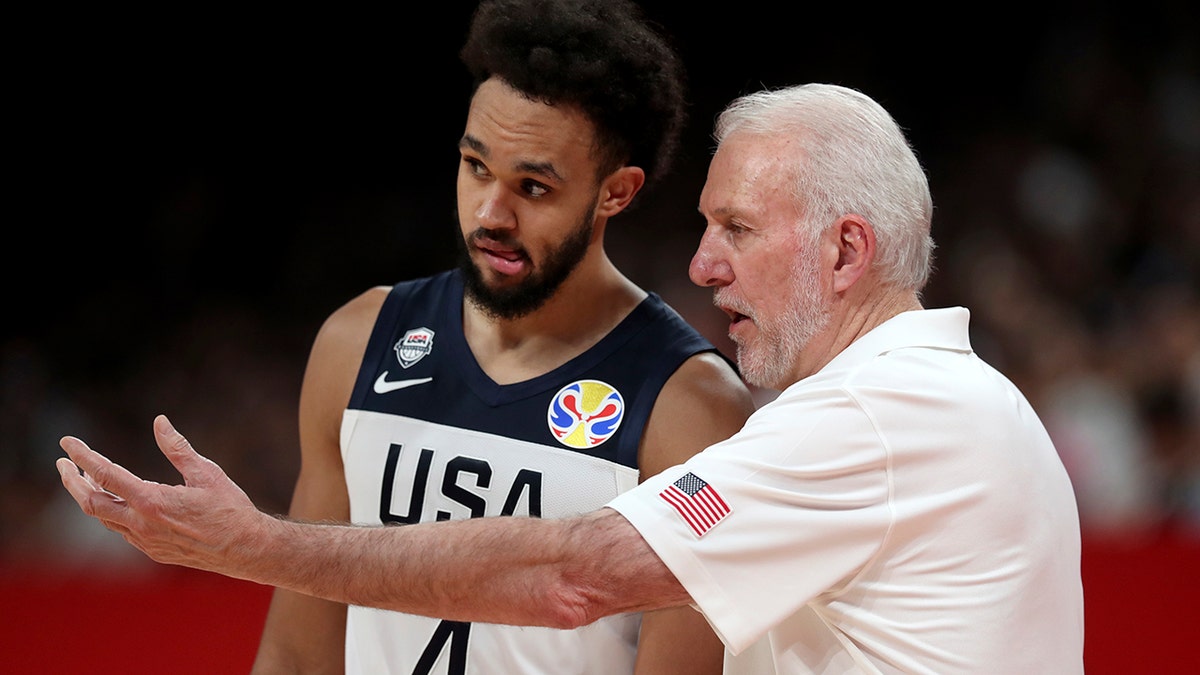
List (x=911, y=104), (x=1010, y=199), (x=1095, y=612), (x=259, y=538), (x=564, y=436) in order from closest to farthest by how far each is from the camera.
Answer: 1. (x=259, y=538)
2. (x=564, y=436)
3. (x=1095, y=612)
4. (x=1010, y=199)
5. (x=911, y=104)

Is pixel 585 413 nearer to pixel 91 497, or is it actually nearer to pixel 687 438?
pixel 687 438

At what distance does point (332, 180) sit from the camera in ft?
32.5

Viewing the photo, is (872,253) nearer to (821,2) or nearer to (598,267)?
(598,267)

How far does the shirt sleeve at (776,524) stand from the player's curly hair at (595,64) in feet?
3.28

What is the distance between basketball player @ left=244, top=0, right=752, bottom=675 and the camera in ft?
9.28

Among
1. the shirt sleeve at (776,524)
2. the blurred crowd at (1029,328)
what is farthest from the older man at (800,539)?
the blurred crowd at (1029,328)

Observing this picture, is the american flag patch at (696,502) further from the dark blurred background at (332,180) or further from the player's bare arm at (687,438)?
the dark blurred background at (332,180)

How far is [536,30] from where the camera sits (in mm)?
2922

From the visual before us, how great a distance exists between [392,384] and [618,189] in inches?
27.3

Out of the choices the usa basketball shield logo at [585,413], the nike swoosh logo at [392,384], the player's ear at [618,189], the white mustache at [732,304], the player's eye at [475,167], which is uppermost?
the player's eye at [475,167]

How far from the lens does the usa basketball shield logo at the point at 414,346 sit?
10.2ft

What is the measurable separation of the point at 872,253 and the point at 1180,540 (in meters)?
2.11

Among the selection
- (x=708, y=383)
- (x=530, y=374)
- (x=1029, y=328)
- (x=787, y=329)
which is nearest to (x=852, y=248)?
(x=787, y=329)

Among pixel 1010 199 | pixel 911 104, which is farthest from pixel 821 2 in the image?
pixel 1010 199
